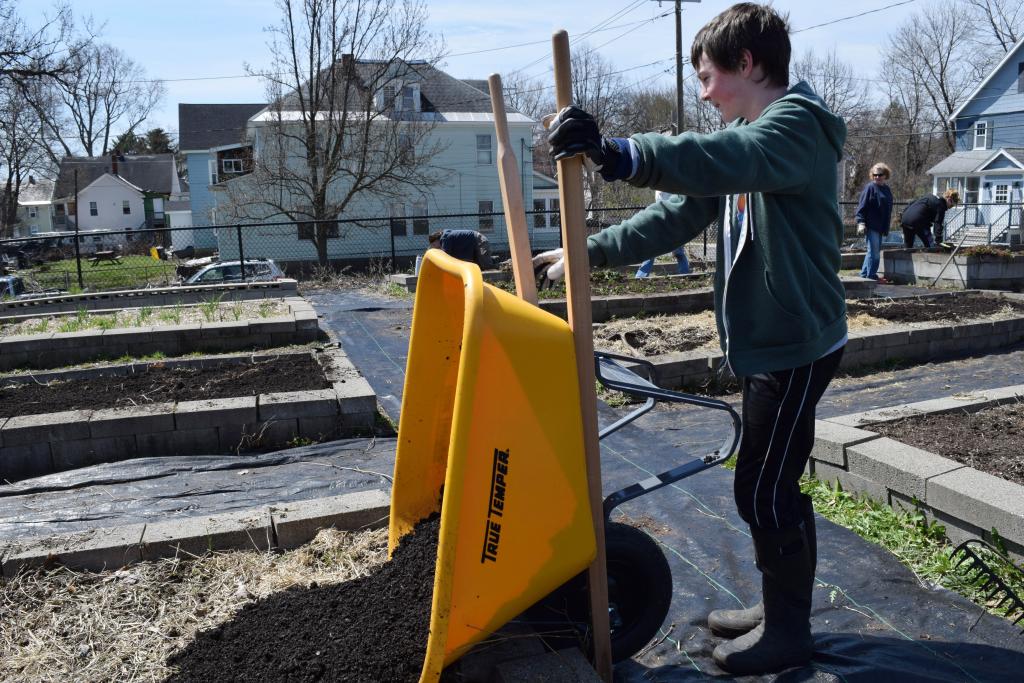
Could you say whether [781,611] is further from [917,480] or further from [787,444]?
[917,480]

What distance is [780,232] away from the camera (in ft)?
7.04

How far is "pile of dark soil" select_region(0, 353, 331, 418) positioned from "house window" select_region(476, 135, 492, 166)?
994 inches

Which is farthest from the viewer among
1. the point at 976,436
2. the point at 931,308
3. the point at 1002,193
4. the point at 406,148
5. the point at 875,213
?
the point at 1002,193

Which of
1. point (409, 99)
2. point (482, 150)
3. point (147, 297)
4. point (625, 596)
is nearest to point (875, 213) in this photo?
point (147, 297)

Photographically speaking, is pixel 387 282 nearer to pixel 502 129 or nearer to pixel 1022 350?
pixel 1022 350

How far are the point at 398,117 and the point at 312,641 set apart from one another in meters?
24.5

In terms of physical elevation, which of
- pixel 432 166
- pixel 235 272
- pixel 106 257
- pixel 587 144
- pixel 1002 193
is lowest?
pixel 235 272

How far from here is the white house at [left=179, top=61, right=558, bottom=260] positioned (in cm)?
2559

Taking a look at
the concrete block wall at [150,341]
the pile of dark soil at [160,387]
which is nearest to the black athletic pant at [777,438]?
the pile of dark soil at [160,387]

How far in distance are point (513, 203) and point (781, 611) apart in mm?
1453

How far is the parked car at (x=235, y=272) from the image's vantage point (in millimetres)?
16325

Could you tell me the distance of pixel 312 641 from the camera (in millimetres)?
2348

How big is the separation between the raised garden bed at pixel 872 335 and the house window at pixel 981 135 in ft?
118

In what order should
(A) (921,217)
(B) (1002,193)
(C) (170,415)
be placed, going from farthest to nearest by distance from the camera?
(B) (1002,193)
(A) (921,217)
(C) (170,415)
